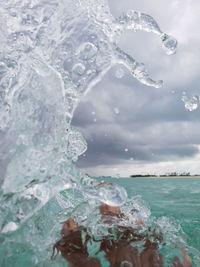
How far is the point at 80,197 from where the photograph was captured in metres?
5.96

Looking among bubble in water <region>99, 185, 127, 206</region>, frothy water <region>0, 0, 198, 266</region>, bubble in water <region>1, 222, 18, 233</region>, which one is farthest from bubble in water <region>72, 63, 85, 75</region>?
bubble in water <region>1, 222, 18, 233</region>

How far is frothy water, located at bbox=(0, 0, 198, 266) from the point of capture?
3090mm

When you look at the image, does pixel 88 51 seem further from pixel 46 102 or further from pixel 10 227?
pixel 10 227

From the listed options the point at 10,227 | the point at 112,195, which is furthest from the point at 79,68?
the point at 10,227

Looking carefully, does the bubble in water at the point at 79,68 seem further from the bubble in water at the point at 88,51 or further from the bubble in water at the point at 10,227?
the bubble in water at the point at 10,227

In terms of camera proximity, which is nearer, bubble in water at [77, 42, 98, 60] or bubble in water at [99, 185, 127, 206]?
bubble in water at [99, 185, 127, 206]

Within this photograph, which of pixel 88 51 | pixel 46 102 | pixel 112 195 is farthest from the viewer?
pixel 88 51

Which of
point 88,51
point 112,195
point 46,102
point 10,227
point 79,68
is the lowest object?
point 10,227

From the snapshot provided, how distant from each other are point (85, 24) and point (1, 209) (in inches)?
90.2

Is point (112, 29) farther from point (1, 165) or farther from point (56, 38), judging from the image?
point (1, 165)

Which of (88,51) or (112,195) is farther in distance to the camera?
(88,51)

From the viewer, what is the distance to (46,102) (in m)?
3.34

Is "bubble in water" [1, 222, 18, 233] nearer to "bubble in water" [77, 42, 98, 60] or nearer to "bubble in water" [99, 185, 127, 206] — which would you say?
"bubble in water" [99, 185, 127, 206]

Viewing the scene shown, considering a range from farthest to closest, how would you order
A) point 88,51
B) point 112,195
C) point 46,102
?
point 88,51, point 46,102, point 112,195
